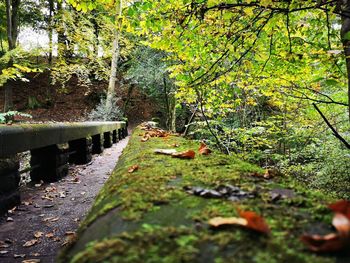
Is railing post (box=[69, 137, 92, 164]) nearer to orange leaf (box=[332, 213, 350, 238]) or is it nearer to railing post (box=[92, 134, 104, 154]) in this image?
railing post (box=[92, 134, 104, 154])

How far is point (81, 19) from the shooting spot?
19.1 meters

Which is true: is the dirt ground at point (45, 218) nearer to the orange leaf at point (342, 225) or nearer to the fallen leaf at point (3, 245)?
the fallen leaf at point (3, 245)

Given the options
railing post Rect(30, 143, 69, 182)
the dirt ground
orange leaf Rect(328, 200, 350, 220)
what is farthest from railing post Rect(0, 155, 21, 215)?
orange leaf Rect(328, 200, 350, 220)

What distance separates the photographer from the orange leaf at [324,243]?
776mm

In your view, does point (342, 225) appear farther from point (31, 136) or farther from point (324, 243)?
point (31, 136)

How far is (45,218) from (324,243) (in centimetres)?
364

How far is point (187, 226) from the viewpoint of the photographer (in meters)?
0.93

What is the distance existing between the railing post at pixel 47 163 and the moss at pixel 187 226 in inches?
166

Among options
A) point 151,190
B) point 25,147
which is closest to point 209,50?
point 25,147

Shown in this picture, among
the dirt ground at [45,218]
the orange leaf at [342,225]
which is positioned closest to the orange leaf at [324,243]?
the orange leaf at [342,225]

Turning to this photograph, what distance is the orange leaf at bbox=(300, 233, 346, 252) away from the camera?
0.78 m

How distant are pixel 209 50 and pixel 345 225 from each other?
4.05 m

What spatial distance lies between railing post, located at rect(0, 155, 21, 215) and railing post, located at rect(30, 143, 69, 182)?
→ 1.32 metres

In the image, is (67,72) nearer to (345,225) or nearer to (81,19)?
(81,19)
